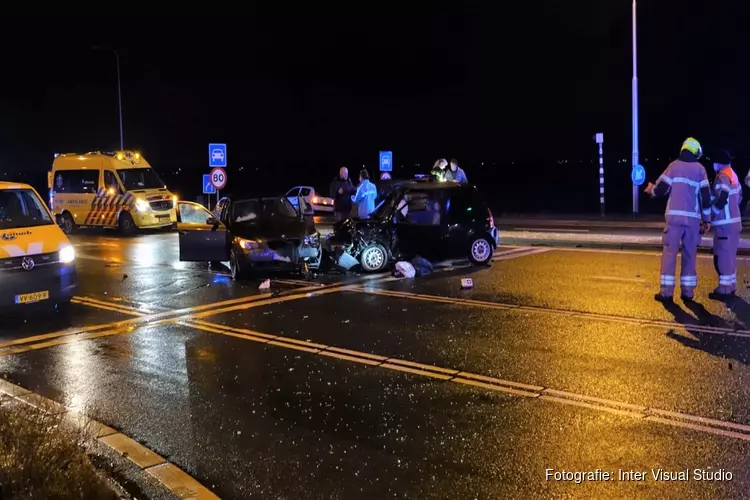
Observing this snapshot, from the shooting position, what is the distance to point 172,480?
450 cm

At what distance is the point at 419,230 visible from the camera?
13.3m

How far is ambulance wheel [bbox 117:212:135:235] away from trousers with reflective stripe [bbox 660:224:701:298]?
1823 centimetres

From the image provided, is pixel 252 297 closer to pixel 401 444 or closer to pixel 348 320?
pixel 348 320

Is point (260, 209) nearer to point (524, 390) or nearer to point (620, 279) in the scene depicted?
point (620, 279)

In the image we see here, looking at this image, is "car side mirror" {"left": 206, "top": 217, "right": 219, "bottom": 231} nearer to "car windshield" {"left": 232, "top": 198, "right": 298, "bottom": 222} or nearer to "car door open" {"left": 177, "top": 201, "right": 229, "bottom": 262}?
"car door open" {"left": 177, "top": 201, "right": 229, "bottom": 262}

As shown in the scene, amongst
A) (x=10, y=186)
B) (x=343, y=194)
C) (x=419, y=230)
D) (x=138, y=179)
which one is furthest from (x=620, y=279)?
(x=138, y=179)

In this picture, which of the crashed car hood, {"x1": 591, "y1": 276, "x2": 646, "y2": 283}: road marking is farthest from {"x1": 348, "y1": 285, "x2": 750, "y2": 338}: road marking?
{"x1": 591, "y1": 276, "x2": 646, "y2": 283}: road marking

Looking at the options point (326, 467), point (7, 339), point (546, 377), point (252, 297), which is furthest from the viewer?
point (252, 297)

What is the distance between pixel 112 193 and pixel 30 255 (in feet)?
48.6

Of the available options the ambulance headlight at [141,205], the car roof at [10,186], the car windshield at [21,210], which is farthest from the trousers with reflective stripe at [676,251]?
the ambulance headlight at [141,205]

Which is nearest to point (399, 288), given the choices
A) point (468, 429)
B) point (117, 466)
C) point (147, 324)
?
point (147, 324)

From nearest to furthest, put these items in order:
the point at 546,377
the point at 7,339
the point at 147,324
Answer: the point at 546,377
the point at 7,339
the point at 147,324

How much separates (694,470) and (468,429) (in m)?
1.52

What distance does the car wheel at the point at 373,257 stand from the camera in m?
13.1
